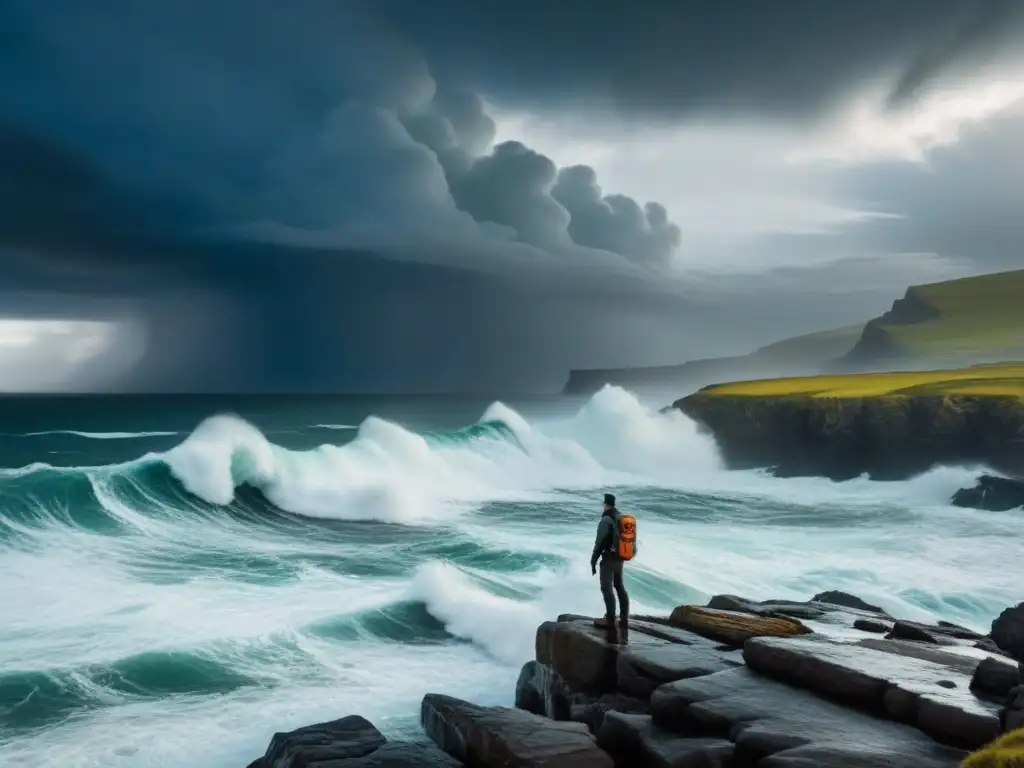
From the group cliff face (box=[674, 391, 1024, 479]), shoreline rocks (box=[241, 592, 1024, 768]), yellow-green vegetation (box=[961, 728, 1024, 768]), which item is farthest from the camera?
cliff face (box=[674, 391, 1024, 479])

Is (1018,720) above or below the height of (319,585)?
above

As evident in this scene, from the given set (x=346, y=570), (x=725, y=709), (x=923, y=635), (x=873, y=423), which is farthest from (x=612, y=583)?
(x=873, y=423)

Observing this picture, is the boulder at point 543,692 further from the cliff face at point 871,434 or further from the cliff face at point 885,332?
the cliff face at point 885,332

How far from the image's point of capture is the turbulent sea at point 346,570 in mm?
11055

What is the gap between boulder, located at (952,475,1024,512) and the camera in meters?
31.6

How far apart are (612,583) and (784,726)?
3634 mm

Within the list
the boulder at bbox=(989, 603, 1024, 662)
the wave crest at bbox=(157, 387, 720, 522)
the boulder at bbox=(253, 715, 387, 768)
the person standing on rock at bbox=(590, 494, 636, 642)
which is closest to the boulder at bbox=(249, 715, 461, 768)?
the boulder at bbox=(253, 715, 387, 768)

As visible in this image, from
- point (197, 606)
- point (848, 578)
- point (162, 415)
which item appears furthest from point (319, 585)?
point (162, 415)

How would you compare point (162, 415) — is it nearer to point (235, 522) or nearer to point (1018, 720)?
point (235, 522)

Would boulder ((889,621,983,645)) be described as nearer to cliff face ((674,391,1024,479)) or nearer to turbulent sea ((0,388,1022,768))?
turbulent sea ((0,388,1022,768))

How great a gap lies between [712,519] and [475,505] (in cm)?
910

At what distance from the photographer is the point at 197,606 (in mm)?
15477

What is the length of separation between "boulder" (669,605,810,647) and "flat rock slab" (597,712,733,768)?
2605 millimetres

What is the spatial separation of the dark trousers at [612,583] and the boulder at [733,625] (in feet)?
3.66
